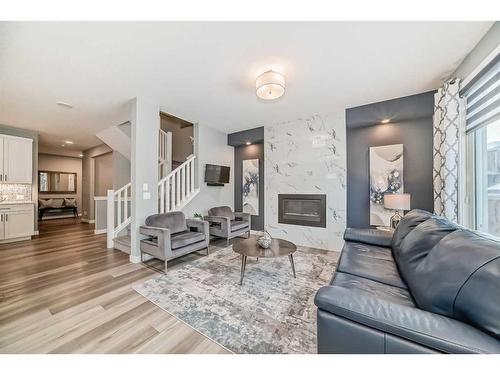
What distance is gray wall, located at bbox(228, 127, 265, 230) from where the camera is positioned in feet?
16.0

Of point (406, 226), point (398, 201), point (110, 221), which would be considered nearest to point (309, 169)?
point (398, 201)

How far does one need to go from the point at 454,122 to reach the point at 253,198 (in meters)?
3.80

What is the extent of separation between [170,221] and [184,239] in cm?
49

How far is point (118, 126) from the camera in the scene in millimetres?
4430

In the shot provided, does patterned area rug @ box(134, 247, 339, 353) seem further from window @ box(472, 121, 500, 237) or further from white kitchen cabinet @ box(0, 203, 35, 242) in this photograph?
white kitchen cabinet @ box(0, 203, 35, 242)

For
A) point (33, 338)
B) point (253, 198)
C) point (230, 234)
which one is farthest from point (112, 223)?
point (253, 198)

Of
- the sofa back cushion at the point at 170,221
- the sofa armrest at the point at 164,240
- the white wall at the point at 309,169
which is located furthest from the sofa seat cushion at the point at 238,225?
the sofa armrest at the point at 164,240

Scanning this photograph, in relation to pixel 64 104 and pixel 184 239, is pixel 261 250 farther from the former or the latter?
pixel 64 104

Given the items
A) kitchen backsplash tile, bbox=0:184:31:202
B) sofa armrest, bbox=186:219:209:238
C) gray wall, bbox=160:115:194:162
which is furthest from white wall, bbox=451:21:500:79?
kitchen backsplash tile, bbox=0:184:31:202

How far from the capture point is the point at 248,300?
2.03 m

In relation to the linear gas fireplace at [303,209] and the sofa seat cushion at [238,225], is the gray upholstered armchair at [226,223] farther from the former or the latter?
the linear gas fireplace at [303,209]

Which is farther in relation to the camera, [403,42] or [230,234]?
[230,234]

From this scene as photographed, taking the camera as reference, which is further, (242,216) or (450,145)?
(242,216)
